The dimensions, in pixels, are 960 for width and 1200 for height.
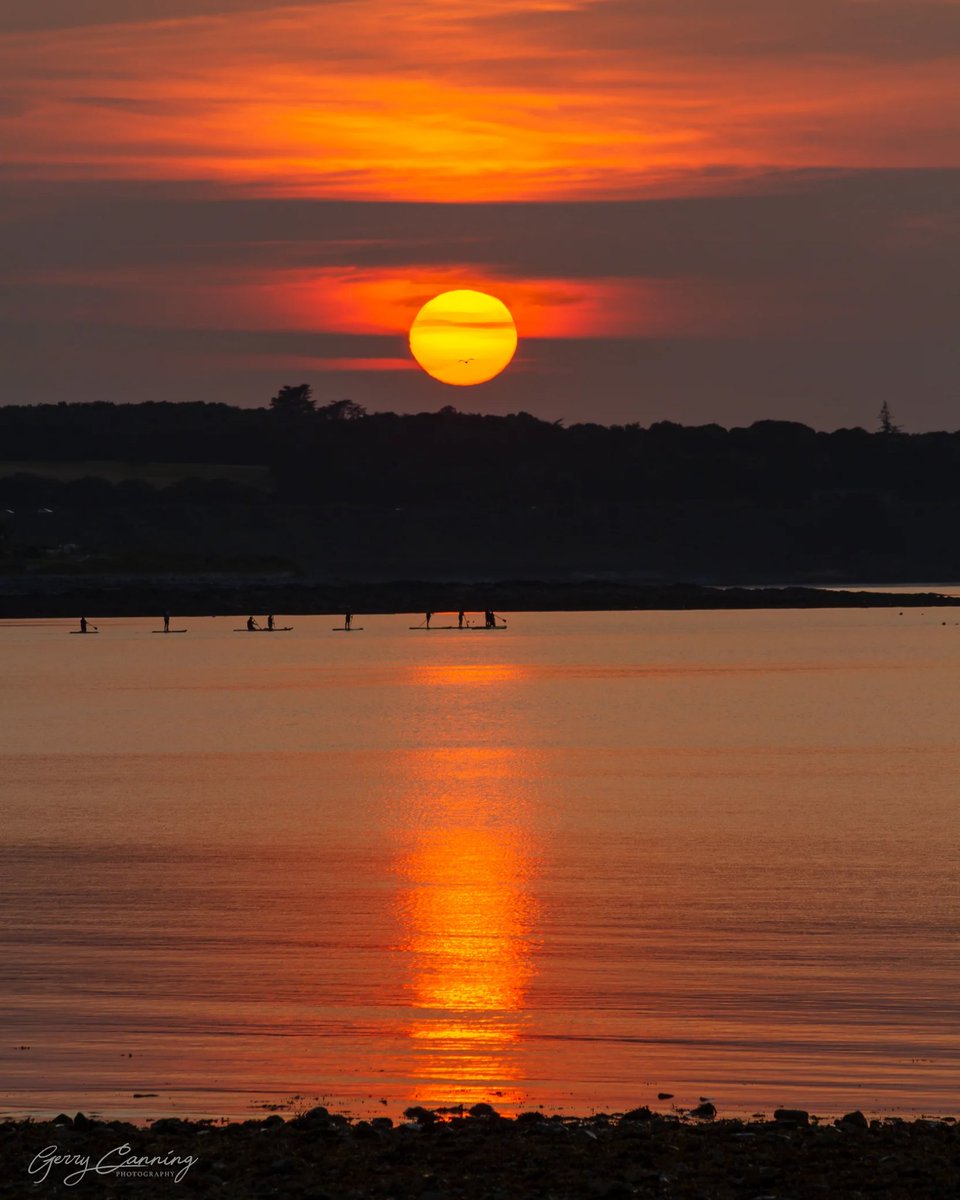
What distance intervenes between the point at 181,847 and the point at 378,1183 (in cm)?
1829

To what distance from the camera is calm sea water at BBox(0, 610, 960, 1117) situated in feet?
49.8

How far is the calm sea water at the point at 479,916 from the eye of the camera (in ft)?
49.8

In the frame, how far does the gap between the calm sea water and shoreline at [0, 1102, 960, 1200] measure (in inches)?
33.3

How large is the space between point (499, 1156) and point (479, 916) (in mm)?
10855

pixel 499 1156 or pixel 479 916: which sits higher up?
pixel 499 1156

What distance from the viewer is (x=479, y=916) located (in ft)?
75.9

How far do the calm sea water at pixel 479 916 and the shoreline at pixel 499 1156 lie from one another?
0.85 metres

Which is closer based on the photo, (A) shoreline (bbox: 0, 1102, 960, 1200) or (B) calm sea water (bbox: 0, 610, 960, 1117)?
(A) shoreline (bbox: 0, 1102, 960, 1200)

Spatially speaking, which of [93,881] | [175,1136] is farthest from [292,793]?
[175,1136]

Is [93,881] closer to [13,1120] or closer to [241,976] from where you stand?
[241,976]

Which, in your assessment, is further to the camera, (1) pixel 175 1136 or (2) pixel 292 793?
(2) pixel 292 793

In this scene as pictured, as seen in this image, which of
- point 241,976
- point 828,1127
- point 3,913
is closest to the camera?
point 828,1127

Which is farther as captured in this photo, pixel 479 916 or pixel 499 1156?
pixel 479 916

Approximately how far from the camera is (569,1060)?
15.5m
